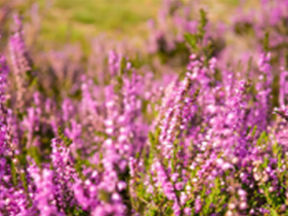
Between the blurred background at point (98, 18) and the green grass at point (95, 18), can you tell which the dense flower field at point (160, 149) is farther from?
the green grass at point (95, 18)

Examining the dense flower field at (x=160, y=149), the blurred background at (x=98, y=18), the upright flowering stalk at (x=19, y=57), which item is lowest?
the dense flower field at (x=160, y=149)

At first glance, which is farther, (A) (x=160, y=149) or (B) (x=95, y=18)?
(B) (x=95, y=18)

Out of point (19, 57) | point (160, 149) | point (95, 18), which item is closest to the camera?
point (160, 149)

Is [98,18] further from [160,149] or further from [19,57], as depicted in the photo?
[160,149]

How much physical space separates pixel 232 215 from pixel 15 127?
2.54 meters

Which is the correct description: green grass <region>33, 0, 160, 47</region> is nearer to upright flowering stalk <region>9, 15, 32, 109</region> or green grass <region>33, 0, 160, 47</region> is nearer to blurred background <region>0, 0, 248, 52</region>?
blurred background <region>0, 0, 248, 52</region>

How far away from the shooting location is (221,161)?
1557 mm

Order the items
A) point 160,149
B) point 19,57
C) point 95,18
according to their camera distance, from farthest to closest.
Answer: point 95,18, point 19,57, point 160,149

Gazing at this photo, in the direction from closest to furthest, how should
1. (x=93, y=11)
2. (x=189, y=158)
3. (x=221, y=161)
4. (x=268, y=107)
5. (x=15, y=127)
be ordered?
(x=221, y=161), (x=189, y=158), (x=268, y=107), (x=15, y=127), (x=93, y=11)

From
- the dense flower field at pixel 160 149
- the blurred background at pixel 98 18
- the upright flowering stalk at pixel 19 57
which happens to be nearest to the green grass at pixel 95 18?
the blurred background at pixel 98 18

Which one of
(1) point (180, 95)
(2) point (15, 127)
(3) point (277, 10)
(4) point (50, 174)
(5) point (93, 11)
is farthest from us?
(5) point (93, 11)

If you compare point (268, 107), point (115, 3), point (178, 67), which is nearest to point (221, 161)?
point (268, 107)

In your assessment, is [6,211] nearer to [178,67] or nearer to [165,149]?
[165,149]

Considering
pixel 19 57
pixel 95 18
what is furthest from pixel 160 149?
pixel 95 18
